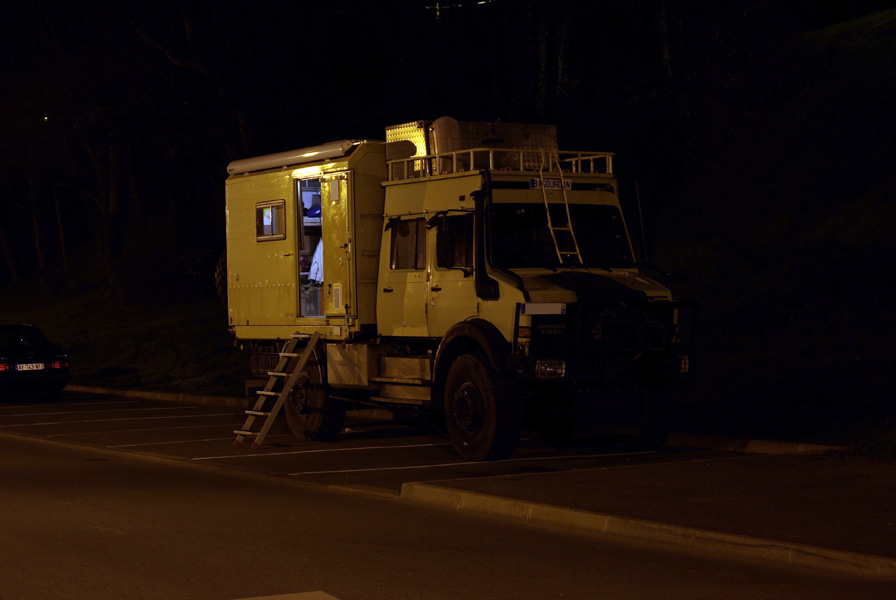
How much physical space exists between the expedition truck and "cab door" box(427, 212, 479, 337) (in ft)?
0.07

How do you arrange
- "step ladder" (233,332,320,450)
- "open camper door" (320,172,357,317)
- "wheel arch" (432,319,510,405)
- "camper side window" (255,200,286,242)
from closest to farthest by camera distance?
"wheel arch" (432,319,510,405) → "open camper door" (320,172,357,317) → "step ladder" (233,332,320,450) → "camper side window" (255,200,286,242)

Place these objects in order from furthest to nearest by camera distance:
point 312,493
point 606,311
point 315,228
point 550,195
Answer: point 315,228, point 550,195, point 606,311, point 312,493

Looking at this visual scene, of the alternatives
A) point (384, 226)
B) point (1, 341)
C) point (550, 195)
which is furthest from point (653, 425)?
point (1, 341)

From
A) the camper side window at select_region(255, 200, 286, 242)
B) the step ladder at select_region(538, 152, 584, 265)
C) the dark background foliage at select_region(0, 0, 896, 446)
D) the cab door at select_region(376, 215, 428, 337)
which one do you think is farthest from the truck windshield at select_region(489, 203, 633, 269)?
the camper side window at select_region(255, 200, 286, 242)

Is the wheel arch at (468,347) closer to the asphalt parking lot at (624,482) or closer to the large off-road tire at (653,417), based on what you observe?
the asphalt parking lot at (624,482)

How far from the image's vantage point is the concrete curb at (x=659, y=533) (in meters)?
8.12

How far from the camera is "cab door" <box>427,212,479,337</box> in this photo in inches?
543

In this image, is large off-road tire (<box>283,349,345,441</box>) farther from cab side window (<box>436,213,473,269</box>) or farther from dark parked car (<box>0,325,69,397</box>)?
dark parked car (<box>0,325,69,397</box>)

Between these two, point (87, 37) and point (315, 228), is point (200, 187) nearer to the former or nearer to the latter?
point (87, 37)

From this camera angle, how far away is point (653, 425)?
1407 cm

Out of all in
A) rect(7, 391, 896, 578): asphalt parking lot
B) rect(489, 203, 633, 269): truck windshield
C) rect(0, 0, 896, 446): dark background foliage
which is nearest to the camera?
rect(7, 391, 896, 578): asphalt parking lot

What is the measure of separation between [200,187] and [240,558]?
38.7 metres

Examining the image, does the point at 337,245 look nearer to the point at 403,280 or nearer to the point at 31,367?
the point at 403,280

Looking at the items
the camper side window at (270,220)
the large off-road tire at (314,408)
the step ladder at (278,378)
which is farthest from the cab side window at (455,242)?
the camper side window at (270,220)
